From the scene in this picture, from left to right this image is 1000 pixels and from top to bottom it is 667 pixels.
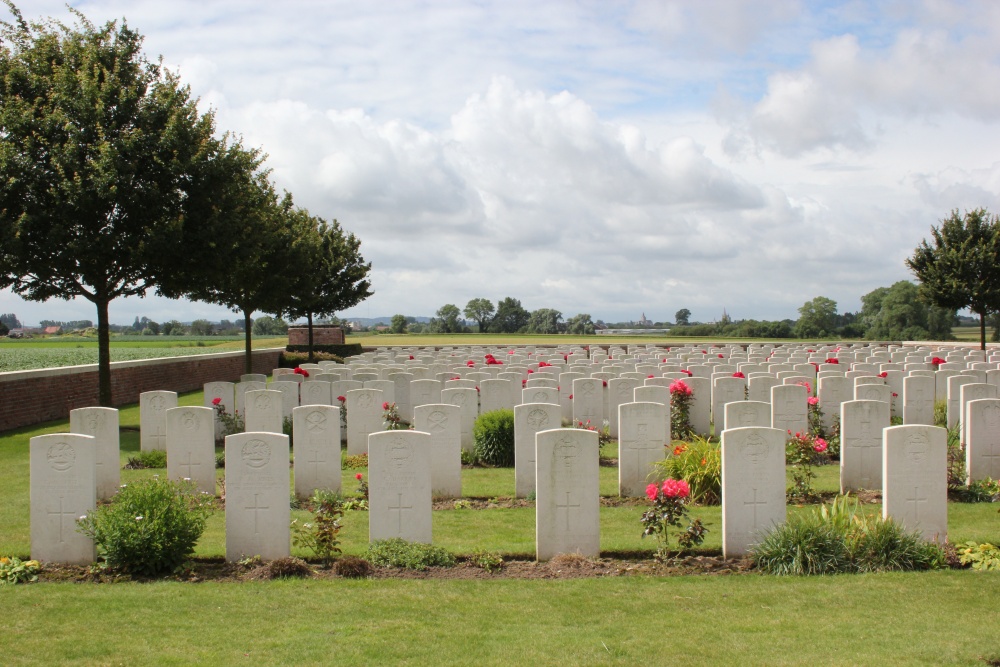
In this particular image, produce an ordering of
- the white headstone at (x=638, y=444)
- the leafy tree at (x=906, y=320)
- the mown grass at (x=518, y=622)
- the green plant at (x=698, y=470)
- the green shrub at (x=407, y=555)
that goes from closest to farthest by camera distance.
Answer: the mown grass at (x=518, y=622), the green shrub at (x=407, y=555), the green plant at (x=698, y=470), the white headstone at (x=638, y=444), the leafy tree at (x=906, y=320)

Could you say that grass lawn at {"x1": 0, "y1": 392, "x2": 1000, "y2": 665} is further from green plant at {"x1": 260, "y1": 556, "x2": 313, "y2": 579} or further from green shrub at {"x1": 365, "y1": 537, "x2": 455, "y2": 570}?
green shrub at {"x1": 365, "y1": 537, "x2": 455, "y2": 570}

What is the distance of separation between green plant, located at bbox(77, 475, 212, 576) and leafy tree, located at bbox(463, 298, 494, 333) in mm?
75060

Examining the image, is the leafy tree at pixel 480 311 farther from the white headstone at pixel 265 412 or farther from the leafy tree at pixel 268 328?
the white headstone at pixel 265 412

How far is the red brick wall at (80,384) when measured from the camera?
671 inches

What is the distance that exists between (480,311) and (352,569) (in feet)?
248

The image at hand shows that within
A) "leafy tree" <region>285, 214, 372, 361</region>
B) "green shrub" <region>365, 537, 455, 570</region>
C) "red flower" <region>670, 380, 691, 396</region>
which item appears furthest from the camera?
"leafy tree" <region>285, 214, 372, 361</region>

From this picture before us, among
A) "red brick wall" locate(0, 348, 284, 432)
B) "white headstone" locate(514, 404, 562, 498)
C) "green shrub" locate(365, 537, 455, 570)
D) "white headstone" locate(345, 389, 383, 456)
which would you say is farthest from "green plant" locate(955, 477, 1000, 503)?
"red brick wall" locate(0, 348, 284, 432)

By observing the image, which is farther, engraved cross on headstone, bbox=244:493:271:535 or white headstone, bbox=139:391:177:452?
white headstone, bbox=139:391:177:452

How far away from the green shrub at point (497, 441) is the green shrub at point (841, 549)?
586 cm

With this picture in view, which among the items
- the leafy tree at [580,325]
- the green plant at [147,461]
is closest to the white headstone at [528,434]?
the green plant at [147,461]

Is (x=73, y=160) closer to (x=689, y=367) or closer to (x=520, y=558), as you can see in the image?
(x=520, y=558)

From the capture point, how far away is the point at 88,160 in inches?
603

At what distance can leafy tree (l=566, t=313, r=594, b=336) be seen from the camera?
263 ft

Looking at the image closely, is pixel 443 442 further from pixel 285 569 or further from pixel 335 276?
pixel 335 276
